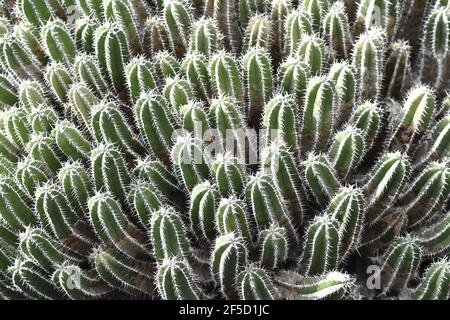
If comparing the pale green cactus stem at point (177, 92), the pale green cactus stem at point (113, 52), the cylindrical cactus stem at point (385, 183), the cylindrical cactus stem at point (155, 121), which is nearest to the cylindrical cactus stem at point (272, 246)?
the cylindrical cactus stem at point (385, 183)

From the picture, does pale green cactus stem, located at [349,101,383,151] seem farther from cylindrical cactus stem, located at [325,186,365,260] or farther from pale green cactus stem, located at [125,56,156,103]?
pale green cactus stem, located at [125,56,156,103]

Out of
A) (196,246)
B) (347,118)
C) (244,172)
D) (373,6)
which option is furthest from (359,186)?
(373,6)

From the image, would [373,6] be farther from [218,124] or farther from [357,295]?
[357,295]

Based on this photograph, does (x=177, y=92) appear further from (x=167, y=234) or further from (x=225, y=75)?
(x=167, y=234)

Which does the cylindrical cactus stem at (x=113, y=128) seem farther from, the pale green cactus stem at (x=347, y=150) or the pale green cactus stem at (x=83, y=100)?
the pale green cactus stem at (x=347, y=150)

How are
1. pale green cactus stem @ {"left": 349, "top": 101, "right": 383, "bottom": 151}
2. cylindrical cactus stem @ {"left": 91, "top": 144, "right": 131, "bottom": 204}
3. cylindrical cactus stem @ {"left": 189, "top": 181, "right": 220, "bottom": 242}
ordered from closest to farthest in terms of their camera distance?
cylindrical cactus stem @ {"left": 189, "top": 181, "right": 220, "bottom": 242} < cylindrical cactus stem @ {"left": 91, "top": 144, "right": 131, "bottom": 204} < pale green cactus stem @ {"left": 349, "top": 101, "right": 383, "bottom": 151}

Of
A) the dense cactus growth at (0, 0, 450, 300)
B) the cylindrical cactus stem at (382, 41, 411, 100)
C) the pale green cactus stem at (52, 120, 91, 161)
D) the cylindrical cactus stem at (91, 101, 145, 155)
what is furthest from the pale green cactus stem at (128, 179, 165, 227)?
the cylindrical cactus stem at (382, 41, 411, 100)
